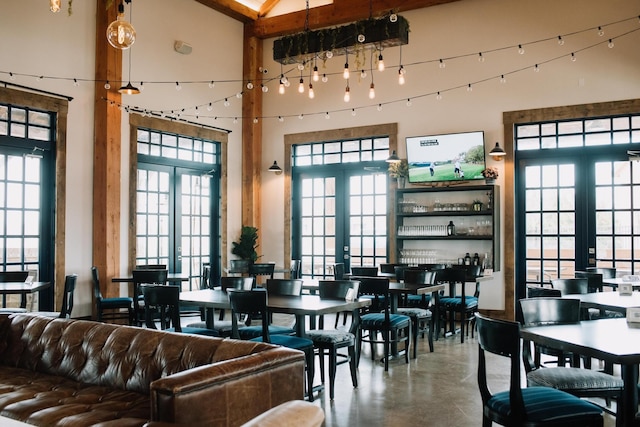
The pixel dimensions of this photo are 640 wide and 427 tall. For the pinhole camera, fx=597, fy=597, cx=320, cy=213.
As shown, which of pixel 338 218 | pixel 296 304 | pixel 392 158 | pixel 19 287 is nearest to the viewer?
pixel 296 304

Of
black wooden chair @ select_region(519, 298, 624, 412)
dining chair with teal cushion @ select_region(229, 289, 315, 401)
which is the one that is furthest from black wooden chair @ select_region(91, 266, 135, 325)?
black wooden chair @ select_region(519, 298, 624, 412)

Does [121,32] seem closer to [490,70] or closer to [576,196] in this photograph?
[490,70]

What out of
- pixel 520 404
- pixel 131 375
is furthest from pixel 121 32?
pixel 520 404

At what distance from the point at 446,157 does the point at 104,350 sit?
7.19 meters

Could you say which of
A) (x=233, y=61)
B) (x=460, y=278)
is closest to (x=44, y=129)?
(x=233, y=61)

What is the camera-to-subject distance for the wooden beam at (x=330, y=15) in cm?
1017

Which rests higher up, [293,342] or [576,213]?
[576,213]

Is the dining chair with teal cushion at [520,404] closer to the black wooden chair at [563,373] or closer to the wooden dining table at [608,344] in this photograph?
Answer: the wooden dining table at [608,344]

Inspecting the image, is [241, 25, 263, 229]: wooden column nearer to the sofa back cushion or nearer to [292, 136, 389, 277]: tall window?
[292, 136, 389, 277]: tall window

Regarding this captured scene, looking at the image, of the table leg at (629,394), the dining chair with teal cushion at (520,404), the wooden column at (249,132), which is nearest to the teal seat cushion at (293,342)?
the dining chair with teal cushion at (520,404)

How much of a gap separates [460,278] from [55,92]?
6103 mm

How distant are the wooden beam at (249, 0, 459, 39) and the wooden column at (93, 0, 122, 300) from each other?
3.32m

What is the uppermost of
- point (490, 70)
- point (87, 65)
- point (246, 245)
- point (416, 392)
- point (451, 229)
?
point (490, 70)

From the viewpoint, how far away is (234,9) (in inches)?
433
